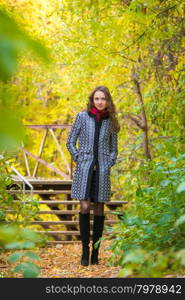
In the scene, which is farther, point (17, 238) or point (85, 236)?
point (85, 236)

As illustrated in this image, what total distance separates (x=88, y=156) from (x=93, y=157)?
4cm

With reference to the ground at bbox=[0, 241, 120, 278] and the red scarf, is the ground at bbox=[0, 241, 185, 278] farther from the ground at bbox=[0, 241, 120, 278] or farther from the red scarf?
the red scarf

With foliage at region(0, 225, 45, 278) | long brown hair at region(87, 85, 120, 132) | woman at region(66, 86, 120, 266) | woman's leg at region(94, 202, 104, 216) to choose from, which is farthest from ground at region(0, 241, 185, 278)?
foliage at region(0, 225, 45, 278)

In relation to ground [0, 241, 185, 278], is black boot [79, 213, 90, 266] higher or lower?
higher

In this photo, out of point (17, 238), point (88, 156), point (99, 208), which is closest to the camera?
point (17, 238)

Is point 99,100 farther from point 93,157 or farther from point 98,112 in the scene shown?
point 93,157

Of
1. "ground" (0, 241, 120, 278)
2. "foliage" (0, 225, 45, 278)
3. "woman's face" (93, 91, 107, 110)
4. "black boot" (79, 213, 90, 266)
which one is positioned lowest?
"ground" (0, 241, 120, 278)

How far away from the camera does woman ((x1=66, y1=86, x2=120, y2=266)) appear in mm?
4625

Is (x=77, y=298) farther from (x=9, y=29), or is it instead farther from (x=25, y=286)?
(x=9, y=29)

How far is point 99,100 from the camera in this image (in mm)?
4676

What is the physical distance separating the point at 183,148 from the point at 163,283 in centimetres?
357

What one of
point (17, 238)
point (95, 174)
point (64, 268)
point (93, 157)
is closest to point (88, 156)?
point (93, 157)

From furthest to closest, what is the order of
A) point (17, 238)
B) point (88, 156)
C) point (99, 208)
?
point (99, 208) < point (88, 156) < point (17, 238)

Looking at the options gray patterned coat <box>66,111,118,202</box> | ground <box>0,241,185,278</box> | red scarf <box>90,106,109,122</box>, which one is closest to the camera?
ground <box>0,241,185,278</box>
